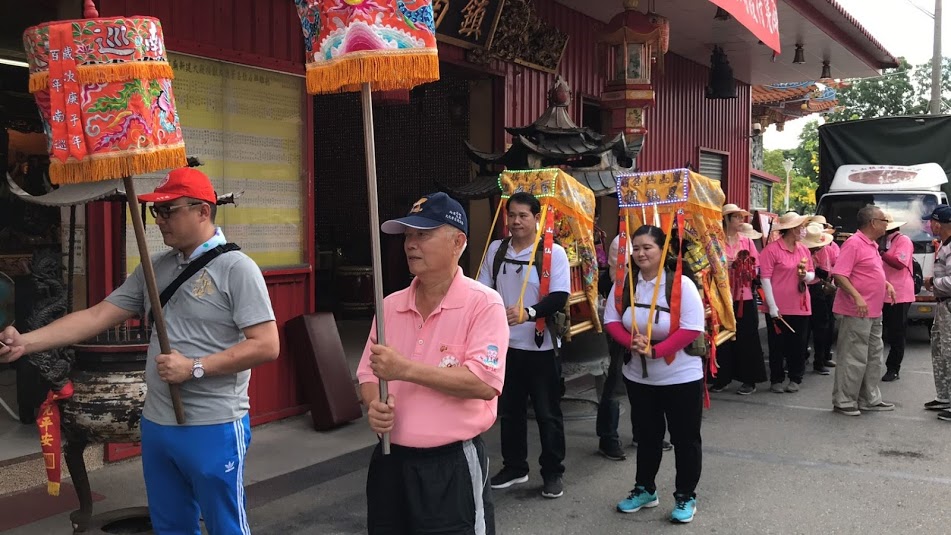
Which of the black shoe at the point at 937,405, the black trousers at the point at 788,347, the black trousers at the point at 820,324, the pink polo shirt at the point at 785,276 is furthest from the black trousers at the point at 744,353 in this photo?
the black trousers at the point at 820,324

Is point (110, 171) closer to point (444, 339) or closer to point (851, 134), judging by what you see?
point (444, 339)

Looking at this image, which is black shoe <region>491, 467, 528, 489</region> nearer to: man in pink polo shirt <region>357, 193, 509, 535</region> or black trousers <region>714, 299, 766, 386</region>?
man in pink polo shirt <region>357, 193, 509, 535</region>

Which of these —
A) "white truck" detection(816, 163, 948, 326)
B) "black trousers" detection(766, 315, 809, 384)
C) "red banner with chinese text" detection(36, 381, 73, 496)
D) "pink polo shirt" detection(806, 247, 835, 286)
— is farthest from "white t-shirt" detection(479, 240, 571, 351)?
"white truck" detection(816, 163, 948, 326)

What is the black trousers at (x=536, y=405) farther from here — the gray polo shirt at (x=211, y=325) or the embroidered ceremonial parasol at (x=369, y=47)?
the embroidered ceremonial parasol at (x=369, y=47)

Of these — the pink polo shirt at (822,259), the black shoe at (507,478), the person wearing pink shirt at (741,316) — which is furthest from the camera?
the pink polo shirt at (822,259)

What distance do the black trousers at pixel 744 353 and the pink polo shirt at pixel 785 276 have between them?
0.51 meters

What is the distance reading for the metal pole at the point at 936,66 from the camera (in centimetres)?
2081

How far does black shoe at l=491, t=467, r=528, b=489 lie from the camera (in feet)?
17.7

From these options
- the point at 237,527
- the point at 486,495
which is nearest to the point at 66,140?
the point at 237,527

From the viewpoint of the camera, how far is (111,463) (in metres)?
5.60

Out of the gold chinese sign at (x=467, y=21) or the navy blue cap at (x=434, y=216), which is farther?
the gold chinese sign at (x=467, y=21)

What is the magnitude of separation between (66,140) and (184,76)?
317 cm

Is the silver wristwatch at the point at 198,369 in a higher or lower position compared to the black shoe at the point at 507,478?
higher

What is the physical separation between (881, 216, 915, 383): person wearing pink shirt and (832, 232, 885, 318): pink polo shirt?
1588 mm
